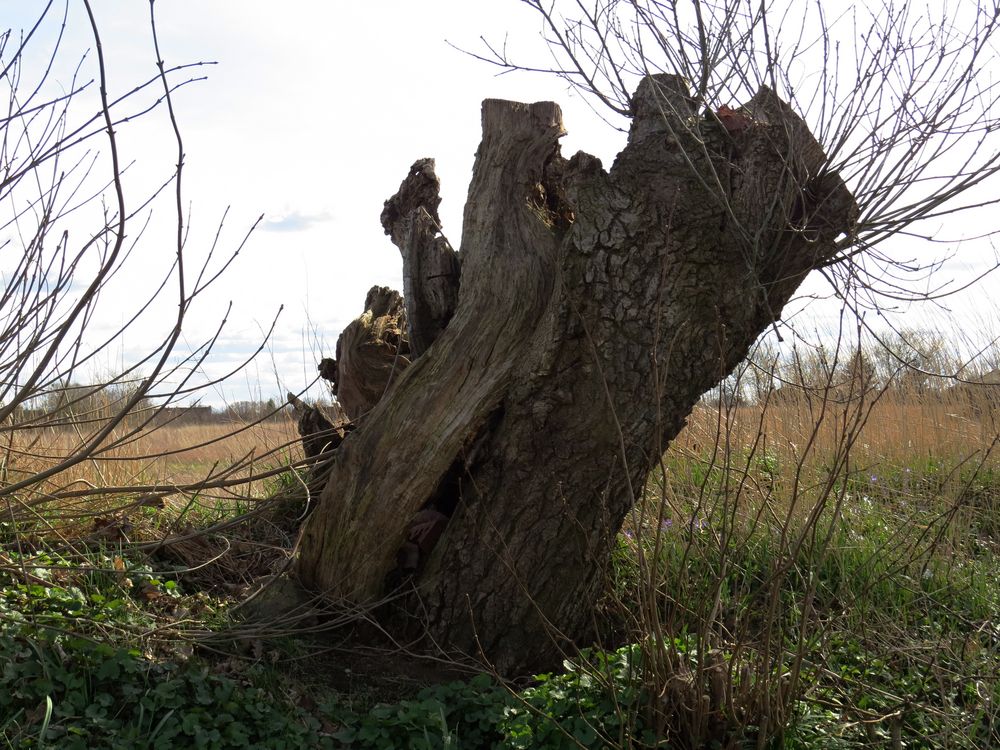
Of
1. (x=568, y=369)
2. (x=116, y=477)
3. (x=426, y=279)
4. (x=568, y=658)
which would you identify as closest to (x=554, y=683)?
(x=568, y=658)

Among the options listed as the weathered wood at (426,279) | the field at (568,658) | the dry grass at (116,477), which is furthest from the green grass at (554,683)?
the weathered wood at (426,279)

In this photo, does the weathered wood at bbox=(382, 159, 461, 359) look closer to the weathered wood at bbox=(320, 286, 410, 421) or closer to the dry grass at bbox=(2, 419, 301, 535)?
the weathered wood at bbox=(320, 286, 410, 421)

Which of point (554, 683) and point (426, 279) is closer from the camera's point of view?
point (554, 683)

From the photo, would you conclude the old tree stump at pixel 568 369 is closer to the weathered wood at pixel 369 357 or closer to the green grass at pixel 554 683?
the green grass at pixel 554 683

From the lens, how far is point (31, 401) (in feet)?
10.4

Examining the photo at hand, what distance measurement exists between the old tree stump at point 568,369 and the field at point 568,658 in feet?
0.89

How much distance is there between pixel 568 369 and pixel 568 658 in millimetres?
1211

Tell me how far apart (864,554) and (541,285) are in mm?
2455

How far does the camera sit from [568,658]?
346 centimetres

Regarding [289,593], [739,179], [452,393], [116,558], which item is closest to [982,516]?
[739,179]

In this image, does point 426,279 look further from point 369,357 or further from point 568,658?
point 568,658

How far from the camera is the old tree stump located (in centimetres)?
→ 326

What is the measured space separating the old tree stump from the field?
0.27 m

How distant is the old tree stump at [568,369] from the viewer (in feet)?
10.7
